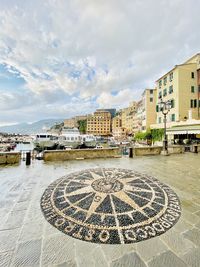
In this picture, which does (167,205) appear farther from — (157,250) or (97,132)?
(97,132)

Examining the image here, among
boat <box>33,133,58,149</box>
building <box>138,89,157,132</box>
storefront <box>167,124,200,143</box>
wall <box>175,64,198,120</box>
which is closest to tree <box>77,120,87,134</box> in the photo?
building <box>138,89,157,132</box>

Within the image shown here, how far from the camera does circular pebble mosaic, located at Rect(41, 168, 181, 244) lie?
2867mm

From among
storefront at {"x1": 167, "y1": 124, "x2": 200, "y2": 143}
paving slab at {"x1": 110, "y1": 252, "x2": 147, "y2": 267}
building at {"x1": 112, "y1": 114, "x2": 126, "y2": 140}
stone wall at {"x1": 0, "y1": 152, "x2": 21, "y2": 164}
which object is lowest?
paving slab at {"x1": 110, "y1": 252, "x2": 147, "y2": 267}

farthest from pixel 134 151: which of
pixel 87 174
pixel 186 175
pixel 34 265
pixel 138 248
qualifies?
pixel 34 265

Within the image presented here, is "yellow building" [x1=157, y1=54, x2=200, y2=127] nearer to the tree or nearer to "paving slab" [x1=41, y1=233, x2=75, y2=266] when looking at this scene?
"paving slab" [x1=41, y1=233, x2=75, y2=266]

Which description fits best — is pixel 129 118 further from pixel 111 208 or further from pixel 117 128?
pixel 111 208

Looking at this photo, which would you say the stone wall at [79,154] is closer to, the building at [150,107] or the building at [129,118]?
the building at [150,107]

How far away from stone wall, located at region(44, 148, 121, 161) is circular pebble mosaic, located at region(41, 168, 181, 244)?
4251 millimetres

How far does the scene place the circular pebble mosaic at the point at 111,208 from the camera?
2867 millimetres

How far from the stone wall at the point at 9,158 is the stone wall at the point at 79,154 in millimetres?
1627

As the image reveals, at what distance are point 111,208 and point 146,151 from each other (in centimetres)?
915

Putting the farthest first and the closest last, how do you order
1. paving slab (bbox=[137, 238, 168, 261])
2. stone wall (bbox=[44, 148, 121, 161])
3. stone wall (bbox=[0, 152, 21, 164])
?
stone wall (bbox=[44, 148, 121, 161])
stone wall (bbox=[0, 152, 21, 164])
paving slab (bbox=[137, 238, 168, 261])

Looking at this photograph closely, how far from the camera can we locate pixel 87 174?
658 cm

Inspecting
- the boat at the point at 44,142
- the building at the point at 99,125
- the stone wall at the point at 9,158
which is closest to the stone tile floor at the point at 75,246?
the stone wall at the point at 9,158
